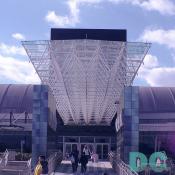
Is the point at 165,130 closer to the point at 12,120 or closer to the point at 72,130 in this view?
the point at 72,130

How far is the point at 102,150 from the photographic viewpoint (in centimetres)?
6128

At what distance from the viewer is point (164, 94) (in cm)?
Answer: 7275

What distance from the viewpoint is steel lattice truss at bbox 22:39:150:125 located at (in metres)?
38.7

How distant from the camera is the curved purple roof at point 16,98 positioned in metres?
67.8

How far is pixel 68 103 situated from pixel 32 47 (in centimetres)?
1175

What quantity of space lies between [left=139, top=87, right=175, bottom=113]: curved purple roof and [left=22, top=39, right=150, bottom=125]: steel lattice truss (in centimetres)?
1871

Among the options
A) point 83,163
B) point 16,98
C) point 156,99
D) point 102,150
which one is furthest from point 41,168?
point 156,99

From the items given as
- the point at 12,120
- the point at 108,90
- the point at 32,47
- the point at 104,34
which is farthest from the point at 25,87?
the point at 32,47

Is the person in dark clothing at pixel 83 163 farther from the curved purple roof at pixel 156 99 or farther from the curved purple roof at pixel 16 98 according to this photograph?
the curved purple roof at pixel 156 99

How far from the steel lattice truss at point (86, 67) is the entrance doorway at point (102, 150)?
1190 cm

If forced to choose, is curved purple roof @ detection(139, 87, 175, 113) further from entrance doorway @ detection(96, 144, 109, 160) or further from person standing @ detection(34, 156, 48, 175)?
person standing @ detection(34, 156, 48, 175)

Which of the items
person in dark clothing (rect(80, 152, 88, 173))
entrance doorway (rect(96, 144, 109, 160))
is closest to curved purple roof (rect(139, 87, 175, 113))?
entrance doorway (rect(96, 144, 109, 160))

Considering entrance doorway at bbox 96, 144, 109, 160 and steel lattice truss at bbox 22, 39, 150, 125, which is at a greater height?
steel lattice truss at bbox 22, 39, 150, 125

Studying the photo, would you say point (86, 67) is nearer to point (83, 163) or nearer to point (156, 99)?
point (83, 163)
